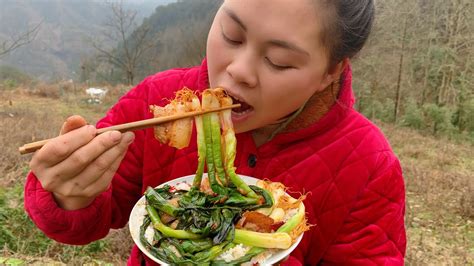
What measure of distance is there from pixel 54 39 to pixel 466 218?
95.0m

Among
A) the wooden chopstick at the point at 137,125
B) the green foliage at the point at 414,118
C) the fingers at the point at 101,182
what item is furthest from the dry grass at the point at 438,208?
the green foliage at the point at 414,118

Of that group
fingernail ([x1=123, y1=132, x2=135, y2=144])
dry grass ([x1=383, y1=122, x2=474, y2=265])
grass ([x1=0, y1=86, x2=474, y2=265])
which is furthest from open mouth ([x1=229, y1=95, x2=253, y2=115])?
dry grass ([x1=383, y1=122, x2=474, y2=265])

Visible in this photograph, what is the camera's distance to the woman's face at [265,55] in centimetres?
152

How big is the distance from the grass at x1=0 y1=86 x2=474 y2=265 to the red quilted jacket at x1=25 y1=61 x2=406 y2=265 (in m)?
3.07

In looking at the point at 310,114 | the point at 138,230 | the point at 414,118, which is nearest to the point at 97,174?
the point at 138,230

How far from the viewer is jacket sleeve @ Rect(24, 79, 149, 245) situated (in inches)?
64.7

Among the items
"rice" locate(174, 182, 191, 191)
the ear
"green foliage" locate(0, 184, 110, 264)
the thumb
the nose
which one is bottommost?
"green foliage" locate(0, 184, 110, 264)

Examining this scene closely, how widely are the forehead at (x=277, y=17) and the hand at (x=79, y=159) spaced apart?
1.94 ft

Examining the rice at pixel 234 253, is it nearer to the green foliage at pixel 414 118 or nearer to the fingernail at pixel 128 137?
the fingernail at pixel 128 137

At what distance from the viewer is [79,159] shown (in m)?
1.28

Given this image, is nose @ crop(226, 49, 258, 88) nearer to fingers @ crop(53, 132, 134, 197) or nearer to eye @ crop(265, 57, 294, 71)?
eye @ crop(265, 57, 294, 71)

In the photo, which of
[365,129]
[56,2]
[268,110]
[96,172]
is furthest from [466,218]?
[56,2]

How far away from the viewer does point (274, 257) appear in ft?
4.58

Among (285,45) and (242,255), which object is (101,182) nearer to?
(242,255)
